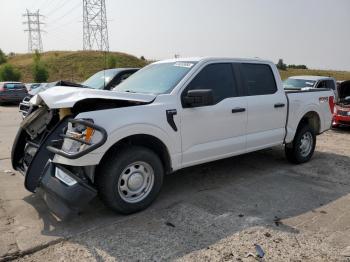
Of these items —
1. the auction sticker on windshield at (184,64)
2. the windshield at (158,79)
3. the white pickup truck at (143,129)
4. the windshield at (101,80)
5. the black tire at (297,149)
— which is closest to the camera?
the white pickup truck at (143,129)

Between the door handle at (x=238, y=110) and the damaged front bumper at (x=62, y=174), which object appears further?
the door handle at (x=238, y=110)

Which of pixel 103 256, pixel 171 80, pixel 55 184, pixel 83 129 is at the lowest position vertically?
pixel 103 256

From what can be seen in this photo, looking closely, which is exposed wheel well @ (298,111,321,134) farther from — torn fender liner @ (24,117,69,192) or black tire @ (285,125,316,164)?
torn fender liner @ (24,117,69,192)

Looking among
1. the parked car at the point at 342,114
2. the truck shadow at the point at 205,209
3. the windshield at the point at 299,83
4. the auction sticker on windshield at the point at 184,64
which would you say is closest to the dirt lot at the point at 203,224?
the truck shadow at the point at 205,209

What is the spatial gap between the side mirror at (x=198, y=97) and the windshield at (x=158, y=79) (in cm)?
29

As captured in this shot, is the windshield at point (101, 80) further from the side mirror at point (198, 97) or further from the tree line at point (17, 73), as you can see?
the tree line at point (17, 73)

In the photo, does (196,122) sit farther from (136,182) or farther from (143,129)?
(136,182)

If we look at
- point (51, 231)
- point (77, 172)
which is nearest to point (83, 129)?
point (77, 172)

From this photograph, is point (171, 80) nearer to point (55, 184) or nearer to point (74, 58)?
point (55, 184)

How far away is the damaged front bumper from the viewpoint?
3.95 metres

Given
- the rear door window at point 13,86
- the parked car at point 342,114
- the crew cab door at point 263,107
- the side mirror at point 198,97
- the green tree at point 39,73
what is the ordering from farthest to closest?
the green tree at point 39,73 → the rear door window at point 13,86 → the parked car at point 342,114 → the crew cab door at point 263,107 → the side mirror at point 198,97

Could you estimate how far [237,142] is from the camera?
5.60 meters

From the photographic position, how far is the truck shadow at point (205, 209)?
3.85 m

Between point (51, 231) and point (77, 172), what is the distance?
690 mm
